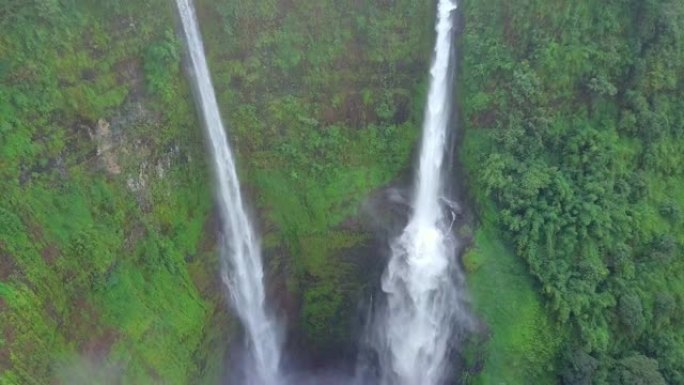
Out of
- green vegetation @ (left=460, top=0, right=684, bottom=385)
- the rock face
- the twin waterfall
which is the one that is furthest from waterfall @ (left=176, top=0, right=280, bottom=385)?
green vegetation @ (left=460, top=0, right=684, bottom=385)

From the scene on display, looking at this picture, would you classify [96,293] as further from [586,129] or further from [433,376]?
[586,129]

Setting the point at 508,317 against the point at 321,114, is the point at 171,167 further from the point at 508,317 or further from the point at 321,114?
the point at 508,317

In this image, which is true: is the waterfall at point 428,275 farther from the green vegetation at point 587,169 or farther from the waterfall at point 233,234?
the waterfall at point 233,234

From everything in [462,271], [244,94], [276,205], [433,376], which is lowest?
[433,376]

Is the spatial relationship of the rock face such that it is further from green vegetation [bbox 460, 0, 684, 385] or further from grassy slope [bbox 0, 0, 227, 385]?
green vegetation [bbox 460, 0, 684, 385]

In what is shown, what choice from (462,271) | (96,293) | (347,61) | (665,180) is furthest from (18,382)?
(665,180)
